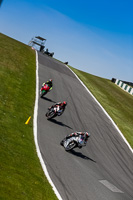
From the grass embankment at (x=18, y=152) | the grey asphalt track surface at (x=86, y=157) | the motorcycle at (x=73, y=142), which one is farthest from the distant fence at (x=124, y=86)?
the motorcycle at (x=73, y=142)

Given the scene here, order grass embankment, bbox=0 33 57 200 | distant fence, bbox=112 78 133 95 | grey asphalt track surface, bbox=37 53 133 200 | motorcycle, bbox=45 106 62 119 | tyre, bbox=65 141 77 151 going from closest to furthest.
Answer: grass embankment, bbox=0 33 57 200, grey asphalt track surface, bbox=37 53 133 200, tyre, bbox=65 141 77 151, motorcycle, bbox=45 106 62 119, distant fence, bbox=112 78 133 95

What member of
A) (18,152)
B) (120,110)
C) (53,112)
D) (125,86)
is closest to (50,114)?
(53,112)

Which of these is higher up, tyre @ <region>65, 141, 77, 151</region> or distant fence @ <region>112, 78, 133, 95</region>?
distant fence @ <region>112, 78, 133, 95</region>

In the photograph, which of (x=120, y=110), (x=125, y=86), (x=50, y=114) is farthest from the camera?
(x=125, y=86)

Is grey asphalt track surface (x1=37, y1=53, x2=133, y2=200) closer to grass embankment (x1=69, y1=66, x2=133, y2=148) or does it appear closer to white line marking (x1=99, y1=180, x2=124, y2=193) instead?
white line marking (x1=99, y1=180, x2=124, y2=193)

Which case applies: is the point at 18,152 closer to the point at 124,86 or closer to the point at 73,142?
the point at 73,142

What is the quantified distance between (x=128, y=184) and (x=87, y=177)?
3.24 meters

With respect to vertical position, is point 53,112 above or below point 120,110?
below

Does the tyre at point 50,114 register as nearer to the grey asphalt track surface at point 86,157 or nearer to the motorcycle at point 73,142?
the grey asphalt track surface at point 86,157

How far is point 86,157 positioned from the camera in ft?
55.6

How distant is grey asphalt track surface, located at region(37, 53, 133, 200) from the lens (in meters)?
12.7

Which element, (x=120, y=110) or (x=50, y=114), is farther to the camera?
(x=120, y=110)

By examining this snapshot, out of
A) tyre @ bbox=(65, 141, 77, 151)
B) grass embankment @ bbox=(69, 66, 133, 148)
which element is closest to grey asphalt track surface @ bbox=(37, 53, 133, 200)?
tyre @ bbox=(65, 141, 77, 151)

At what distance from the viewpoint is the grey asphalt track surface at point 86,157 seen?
1270 cm
